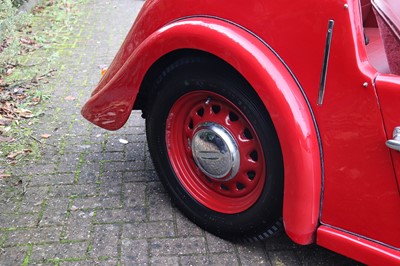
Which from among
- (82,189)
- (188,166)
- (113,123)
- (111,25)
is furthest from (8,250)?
(111,25)

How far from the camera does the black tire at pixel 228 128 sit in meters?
2.14

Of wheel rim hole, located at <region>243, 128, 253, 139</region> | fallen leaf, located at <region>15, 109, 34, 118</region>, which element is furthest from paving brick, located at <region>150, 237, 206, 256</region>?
fallen leaf, located at <region>15, 109, 34, 118</region>

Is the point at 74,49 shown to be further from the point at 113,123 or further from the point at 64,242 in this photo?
the point at 64,242

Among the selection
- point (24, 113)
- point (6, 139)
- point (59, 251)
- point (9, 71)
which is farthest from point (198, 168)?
point (9, 71)

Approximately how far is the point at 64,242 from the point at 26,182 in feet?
2.31

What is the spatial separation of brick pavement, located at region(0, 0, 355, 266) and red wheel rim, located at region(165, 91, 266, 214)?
0.23 metres

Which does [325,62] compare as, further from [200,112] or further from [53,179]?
[53,179]

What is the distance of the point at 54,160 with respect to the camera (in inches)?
131

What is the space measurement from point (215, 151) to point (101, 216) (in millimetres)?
852

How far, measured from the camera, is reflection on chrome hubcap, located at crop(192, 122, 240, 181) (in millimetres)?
2342

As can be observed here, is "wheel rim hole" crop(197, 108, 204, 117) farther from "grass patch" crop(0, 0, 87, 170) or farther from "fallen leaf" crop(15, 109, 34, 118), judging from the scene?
"fallen leaf" crop(15, 109, 34, 118)

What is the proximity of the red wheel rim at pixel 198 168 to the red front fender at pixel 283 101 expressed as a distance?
0.27 meters

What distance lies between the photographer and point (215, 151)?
7.86 feet

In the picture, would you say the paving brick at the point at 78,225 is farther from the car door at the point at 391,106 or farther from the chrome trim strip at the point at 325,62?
the car door at the point at 391,106
